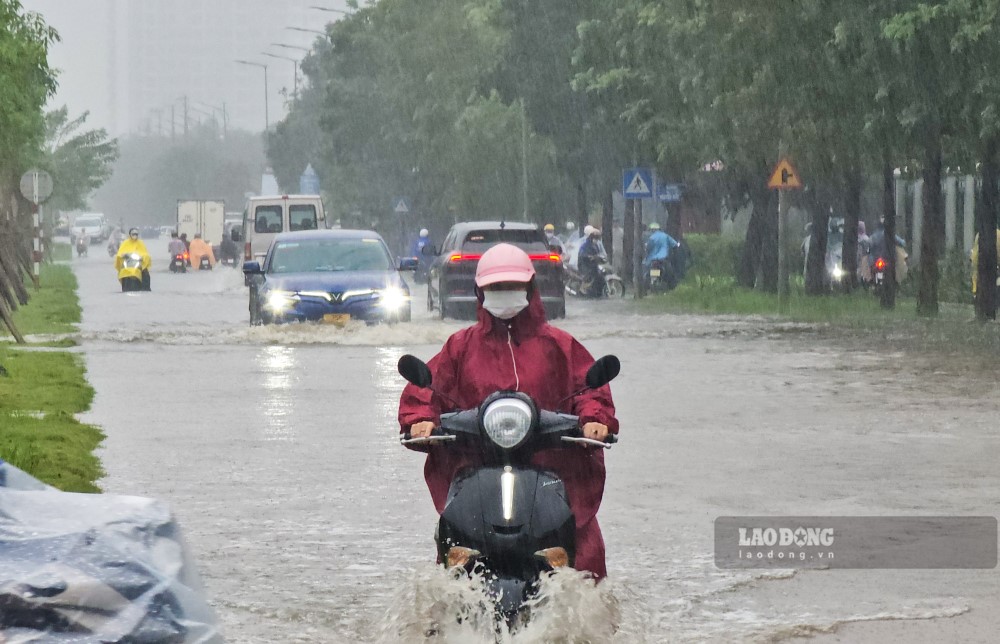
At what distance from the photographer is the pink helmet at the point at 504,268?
637cm

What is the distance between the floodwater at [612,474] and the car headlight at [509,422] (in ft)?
1.57

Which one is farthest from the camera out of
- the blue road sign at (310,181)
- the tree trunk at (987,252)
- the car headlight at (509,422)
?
the blue road sign at (310,181)

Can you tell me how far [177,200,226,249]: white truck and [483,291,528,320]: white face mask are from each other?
266ft

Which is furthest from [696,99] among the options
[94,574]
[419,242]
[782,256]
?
[94,574]

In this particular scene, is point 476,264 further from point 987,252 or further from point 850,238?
point 850,238

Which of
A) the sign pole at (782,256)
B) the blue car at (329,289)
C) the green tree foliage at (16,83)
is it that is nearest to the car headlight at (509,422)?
the green tree foliage at (16,83)

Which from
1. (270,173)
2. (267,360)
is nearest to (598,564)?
(267,360)

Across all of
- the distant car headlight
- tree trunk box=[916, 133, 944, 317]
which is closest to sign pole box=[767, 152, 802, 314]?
tree trunk box=[916, 133, 944, 317]

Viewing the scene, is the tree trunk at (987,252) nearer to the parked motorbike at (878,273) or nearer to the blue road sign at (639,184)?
the parked motorbike at (878,273)

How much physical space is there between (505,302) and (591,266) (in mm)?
37471

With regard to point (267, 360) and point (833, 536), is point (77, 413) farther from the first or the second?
point (833, 536)

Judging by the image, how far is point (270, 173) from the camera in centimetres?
14262

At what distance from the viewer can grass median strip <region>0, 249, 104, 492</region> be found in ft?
41.1

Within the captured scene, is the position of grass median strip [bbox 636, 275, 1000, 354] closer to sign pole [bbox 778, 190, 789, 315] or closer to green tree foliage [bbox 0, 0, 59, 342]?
sign pole [bbox 778, 190, 789, 315]
